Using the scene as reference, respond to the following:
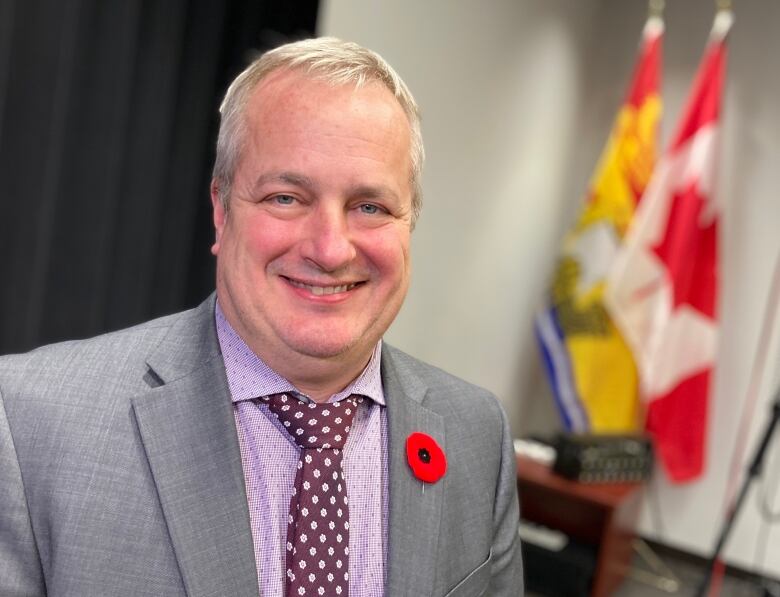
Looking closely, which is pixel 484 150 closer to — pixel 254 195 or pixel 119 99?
pixel 119 99

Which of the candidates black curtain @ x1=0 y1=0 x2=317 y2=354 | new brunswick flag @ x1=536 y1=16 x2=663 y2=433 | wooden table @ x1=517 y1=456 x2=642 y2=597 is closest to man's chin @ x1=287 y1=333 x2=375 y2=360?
black curtain @ x1=0 y1=0 x2=317 y2=354

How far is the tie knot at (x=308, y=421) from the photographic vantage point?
110cm

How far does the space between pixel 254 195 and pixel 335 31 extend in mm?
1533

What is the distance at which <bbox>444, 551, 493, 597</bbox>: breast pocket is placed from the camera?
118 centimetres

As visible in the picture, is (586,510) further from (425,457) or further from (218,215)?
(218,215)

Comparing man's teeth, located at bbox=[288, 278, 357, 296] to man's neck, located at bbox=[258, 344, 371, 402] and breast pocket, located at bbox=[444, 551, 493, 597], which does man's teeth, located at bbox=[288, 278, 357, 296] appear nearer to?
man's neck, located at bbox=[258, 344, 371, 402]

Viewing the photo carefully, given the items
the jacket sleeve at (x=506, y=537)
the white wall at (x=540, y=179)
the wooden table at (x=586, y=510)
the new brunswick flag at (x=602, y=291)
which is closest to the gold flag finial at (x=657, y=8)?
the white wall at (x=540, y=179)

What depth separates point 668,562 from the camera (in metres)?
4.15


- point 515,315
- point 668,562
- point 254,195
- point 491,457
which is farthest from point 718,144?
point 254,195

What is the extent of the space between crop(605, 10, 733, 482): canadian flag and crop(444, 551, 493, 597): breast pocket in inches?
102

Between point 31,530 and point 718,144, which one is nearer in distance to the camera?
point 31,530

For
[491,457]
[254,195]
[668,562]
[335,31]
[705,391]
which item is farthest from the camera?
[668,562]

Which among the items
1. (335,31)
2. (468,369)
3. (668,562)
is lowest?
(668,562)

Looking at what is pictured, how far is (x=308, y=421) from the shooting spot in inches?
43.6
